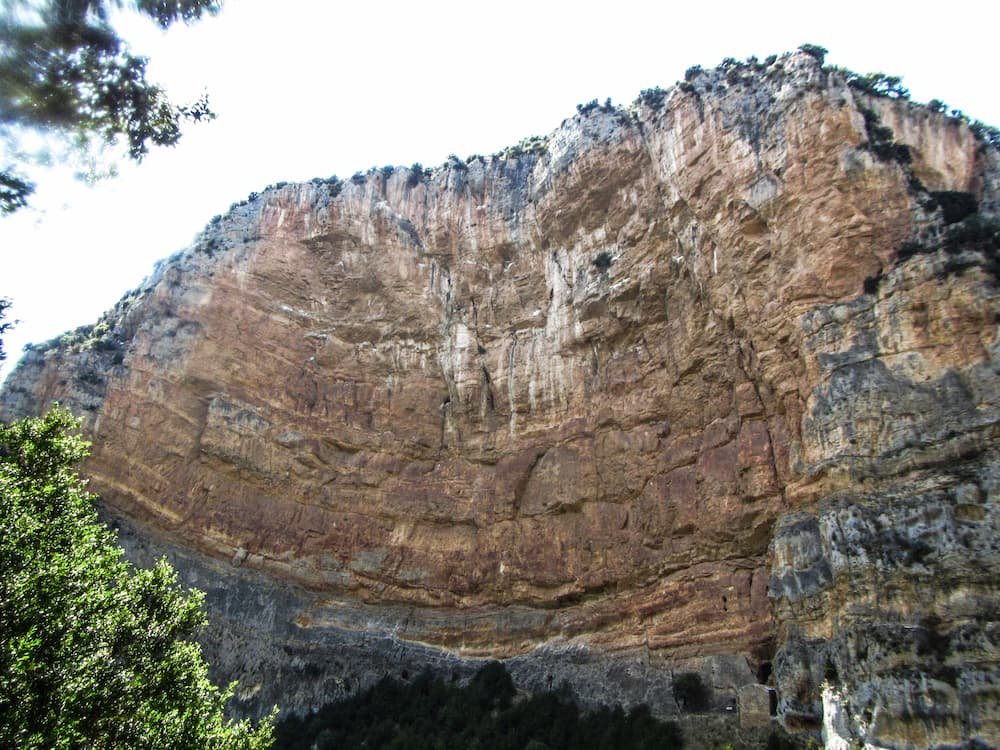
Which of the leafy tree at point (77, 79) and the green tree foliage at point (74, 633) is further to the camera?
the green tree foliage at point (74, 633)

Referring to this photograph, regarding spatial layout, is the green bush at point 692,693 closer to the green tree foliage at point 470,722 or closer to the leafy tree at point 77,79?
the green tree foliage at point 470,722

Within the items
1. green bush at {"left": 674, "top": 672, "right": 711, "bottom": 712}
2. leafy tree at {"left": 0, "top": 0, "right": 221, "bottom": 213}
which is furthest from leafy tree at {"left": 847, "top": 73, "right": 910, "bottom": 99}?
leafy tree at {"left": 0, "top": 0, "right": 221, "bottom": 213}

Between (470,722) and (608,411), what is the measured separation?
45.7 feet

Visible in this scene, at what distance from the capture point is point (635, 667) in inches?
1098

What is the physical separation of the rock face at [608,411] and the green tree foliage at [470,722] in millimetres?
965

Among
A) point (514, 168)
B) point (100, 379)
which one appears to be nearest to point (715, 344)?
point (514, 168)

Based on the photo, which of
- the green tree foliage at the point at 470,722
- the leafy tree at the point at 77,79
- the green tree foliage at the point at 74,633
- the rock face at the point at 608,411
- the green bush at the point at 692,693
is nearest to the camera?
the leafy tree at the point at 77,79

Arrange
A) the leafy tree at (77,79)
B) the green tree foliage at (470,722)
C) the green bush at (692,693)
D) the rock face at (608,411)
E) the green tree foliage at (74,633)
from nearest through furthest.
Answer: the leafy tree at (77,79) → the green tree foliage at (74,633) → the rock face at (608,411) → the green bush at (692,693) → the green tree foliage at (470,722)

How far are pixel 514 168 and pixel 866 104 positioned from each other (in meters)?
18.4

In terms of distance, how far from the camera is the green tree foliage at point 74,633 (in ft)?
41.3

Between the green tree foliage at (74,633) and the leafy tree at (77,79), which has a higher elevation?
the leafy tree at (77,79)

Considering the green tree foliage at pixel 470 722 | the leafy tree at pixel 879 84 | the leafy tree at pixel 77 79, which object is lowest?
the green tree foliage at pixel 470 722

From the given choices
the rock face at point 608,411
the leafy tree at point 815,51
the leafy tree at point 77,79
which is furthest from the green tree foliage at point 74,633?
the leafy tree at point 815,51

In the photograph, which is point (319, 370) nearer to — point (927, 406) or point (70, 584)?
→ point (70, 584)
